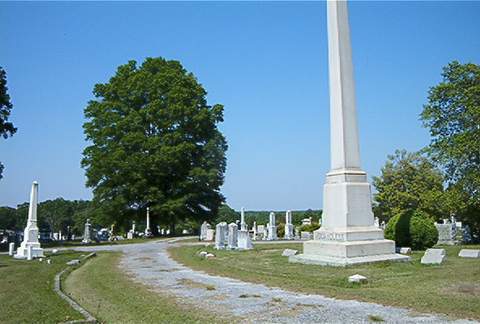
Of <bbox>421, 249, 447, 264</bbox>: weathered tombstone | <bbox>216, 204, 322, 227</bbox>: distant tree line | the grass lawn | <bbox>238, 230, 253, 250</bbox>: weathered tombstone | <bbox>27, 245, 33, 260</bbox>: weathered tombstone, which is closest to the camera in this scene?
the grass lawn

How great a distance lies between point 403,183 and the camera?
4309 cm

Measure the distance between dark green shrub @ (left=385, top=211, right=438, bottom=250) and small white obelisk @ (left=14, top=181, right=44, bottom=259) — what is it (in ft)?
52.5

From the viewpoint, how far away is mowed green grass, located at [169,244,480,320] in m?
6.98

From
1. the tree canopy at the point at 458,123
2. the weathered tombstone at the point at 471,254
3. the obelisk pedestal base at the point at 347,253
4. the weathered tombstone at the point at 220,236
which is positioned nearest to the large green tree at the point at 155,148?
the weathered tombstone at the point at 220,236

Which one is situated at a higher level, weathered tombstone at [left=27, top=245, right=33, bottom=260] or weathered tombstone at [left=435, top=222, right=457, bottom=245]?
weathered tombstone at [left=435, top=222, right=457, bottom=245]

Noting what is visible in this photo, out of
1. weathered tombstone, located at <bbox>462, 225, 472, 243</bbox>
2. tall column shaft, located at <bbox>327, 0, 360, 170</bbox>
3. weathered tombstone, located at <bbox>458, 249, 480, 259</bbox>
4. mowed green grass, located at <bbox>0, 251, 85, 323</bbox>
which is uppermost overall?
tall column shaft, located at <bbox>327, 0, 360, 170</bbox>

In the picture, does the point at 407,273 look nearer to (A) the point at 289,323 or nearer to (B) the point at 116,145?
(A) the point at 289,323

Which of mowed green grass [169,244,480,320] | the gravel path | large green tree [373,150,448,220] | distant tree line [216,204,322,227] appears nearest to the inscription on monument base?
mowed green grass [169,244,480,320]

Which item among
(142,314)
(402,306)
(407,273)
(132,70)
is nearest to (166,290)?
(142,314)

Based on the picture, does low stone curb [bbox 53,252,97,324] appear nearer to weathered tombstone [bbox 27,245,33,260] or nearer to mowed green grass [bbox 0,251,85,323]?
mowed green grass [bbox 0,251,85,323]

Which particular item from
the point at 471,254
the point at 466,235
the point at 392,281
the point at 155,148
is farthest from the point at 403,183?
the point at 392,281

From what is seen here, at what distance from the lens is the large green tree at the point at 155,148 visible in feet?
112

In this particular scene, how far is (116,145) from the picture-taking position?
1388 inches

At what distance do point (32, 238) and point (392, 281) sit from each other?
1807 cm
